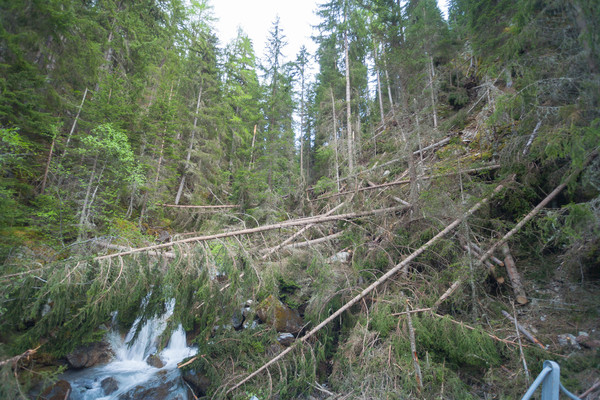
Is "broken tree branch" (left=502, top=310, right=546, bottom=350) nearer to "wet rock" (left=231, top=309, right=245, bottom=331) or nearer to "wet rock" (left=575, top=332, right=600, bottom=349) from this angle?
"wet rock" (left=575, top=332, right=600, bottom=349)

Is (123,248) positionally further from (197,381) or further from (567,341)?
(567,341)

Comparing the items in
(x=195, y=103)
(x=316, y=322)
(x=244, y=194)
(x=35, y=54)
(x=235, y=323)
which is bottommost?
(x=235, y=323)

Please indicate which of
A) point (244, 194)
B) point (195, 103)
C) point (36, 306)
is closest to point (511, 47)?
point (36, 306)

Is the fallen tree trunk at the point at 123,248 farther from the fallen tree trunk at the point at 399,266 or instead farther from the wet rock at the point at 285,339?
the wet rock at the point at 285,339

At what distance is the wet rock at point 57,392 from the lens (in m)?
5.49

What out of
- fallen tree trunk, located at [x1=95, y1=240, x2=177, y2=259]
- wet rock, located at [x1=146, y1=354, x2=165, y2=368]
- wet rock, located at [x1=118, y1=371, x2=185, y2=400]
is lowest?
wet rock, located at [x1=118, y1=371, x2=185, y2=400]

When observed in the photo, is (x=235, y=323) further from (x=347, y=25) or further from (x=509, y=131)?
(x=347, y=25)

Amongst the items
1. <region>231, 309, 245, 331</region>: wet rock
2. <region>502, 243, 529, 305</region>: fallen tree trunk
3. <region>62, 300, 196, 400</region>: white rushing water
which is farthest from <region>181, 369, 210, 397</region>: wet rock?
<region>502, 243, 529, 305</region>: fallen tree trunk

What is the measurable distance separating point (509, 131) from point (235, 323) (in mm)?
10583

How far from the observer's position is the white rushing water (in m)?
6.02

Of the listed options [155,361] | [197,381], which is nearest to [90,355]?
[155,361]

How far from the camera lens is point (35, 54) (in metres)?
7.37

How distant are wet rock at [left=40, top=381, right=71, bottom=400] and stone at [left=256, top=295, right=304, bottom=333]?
4.77 metres

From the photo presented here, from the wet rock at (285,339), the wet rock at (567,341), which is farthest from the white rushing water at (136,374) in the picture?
the wet rock at (567,341)
